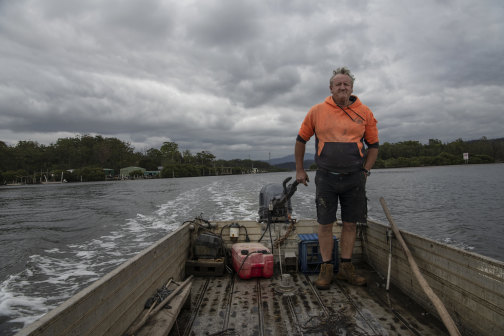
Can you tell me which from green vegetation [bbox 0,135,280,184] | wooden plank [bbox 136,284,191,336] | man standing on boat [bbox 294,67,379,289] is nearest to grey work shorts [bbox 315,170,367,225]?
man standing on boat [bbox 294,67,379,289]

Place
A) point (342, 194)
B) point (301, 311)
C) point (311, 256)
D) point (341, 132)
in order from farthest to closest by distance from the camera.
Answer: point (311, 256) → point (342, 194) → point (341, 132) → point (301, 311)

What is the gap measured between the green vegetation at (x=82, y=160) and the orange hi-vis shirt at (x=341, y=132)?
90.6 m

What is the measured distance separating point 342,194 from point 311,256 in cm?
118

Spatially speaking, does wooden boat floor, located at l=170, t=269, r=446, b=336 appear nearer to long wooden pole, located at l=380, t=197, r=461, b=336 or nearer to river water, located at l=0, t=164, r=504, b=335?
long wooden pole, located at l=380, t=197, r=461, b=336

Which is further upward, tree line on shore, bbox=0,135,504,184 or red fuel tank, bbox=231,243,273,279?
tree line on shore, bbox=0,135,504,184

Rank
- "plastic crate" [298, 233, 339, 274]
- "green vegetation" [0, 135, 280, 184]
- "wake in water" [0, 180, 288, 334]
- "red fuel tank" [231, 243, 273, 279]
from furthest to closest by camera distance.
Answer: "green vegetation" [0, 135, 280, 184], "wake in water" [0, 180, 288, 334], "plastic crate" [298, 233, 339, 274], "red fuel tank" [231, 243, 273, 279]

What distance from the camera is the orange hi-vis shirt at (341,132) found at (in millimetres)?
2777

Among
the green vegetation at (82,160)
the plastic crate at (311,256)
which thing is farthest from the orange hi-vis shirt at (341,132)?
the green vegetation at (82,160)

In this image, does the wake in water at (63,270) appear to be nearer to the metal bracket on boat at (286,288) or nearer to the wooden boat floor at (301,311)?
the wooden boat floor at (301,311)

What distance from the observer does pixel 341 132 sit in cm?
278

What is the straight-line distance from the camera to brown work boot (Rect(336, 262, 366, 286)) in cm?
314

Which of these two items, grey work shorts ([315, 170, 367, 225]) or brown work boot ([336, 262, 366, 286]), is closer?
grey work shorts ([315, 170, 367, 225])

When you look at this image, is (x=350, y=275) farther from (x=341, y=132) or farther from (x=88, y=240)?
(x=88, y=240)

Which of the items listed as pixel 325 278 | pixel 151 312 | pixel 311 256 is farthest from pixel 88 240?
pixel 325 278
